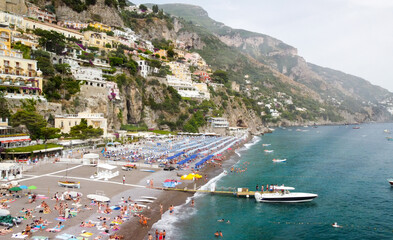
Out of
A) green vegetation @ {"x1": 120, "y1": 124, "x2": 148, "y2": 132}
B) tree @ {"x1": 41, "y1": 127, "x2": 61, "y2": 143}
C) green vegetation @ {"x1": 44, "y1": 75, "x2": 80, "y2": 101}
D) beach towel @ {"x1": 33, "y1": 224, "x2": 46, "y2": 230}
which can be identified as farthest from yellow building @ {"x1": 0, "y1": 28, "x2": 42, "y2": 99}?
beach towel @ {"x1": 33, "y1": 224, "x2": 46, "y2": 230}

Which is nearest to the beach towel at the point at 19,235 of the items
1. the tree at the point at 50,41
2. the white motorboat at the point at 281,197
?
the white motorboat at the point at 281,197


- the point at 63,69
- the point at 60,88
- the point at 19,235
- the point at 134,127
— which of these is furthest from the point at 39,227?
the point at 134,127

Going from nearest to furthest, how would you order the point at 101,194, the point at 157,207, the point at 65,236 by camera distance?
1. the point at 65,236
2. the point at 157,207
3. the point at 101,194

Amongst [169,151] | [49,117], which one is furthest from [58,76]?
[169,151]

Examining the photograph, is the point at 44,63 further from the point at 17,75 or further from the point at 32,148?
the point at 32,148

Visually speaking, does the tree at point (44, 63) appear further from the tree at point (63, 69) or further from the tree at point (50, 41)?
the tree at point (50, 41)
